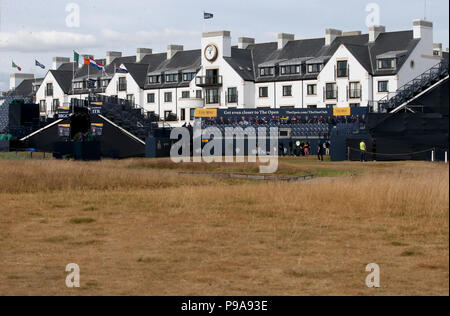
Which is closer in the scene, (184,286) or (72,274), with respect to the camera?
(184,286)

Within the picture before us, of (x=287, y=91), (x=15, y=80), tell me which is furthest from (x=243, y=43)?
(x=15, y=80)

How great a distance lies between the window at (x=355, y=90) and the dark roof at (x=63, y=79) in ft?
159

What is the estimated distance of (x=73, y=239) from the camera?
54.6 feet

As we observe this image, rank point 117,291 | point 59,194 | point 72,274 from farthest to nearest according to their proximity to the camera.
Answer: point 59,194, point 72,274, point 117,291

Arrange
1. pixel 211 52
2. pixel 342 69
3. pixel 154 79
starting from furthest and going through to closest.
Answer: pixel 154 79 → pixel 211 52 → pixel 342 69

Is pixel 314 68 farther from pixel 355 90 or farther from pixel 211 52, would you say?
pixel 211 52

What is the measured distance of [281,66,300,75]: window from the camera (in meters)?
90.8

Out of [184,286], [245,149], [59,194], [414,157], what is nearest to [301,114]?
[245,149]

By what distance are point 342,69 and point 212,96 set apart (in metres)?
19.4

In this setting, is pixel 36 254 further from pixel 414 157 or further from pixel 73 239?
pixel 414 157

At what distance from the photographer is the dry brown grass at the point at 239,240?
11.0 meters

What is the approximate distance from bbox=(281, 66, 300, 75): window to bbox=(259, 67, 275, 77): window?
60.1 inches

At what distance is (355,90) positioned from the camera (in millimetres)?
84312

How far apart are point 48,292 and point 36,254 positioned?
3.86 metres
